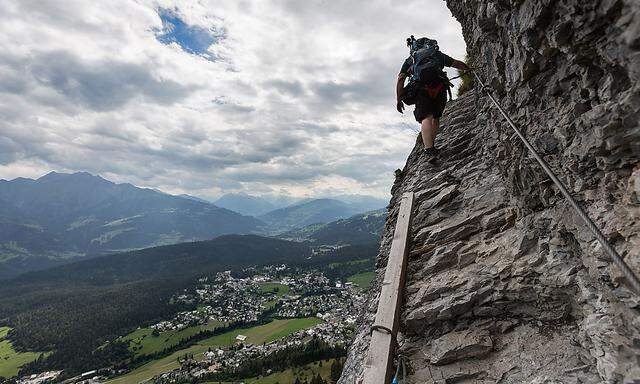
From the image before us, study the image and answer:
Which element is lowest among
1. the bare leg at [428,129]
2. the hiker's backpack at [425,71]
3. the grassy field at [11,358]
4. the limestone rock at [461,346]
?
the grassy field at [11,358]

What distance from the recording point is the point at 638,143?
3.27 metres

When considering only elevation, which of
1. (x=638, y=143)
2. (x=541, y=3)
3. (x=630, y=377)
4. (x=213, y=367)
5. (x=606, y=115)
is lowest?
(x=213, y=367)

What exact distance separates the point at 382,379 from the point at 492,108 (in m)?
6.84

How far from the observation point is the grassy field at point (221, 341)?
117 metres

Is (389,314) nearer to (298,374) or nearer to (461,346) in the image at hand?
(461,346)

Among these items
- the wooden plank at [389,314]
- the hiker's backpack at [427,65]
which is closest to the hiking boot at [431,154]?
the hiker's backpack at [427,65]

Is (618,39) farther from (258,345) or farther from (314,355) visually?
(258,345)

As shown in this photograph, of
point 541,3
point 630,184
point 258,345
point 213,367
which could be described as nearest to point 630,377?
point 630,184

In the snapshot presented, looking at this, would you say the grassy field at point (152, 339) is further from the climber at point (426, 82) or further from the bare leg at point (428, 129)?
the climber at point (426, 82)

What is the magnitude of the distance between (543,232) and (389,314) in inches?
121

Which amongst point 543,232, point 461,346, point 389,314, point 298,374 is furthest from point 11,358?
point 543,232

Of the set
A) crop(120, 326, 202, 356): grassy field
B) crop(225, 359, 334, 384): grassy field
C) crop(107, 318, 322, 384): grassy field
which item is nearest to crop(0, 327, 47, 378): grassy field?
crop(120, 326, 202, 356): grassy field

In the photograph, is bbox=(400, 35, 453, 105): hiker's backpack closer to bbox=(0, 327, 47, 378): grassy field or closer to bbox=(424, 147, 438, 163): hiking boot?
bbox=(424, 147, 438, 163): hiking boot

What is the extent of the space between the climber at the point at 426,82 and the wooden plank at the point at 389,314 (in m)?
3.67
